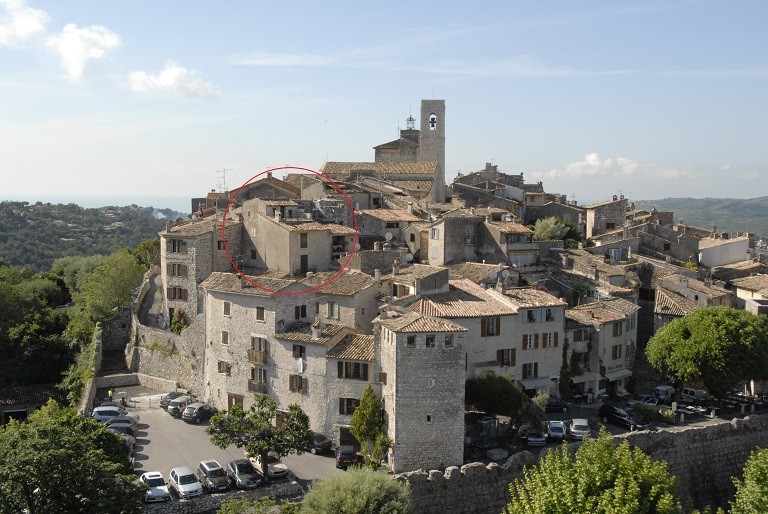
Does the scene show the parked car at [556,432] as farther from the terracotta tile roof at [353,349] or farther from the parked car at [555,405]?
the terracotta tile roof at [353,349]

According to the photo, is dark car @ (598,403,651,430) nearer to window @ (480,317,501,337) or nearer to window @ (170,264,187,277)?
window @ (480,317,501,337)

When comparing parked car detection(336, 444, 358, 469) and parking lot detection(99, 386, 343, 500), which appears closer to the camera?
parking lot detection(99, 386, 343, 500)

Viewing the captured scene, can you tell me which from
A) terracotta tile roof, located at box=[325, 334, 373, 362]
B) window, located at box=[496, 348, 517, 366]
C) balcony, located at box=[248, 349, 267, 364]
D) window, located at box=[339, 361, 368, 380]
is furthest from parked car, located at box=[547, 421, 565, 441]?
balcony, located at box=[248, 349, 267, 364]

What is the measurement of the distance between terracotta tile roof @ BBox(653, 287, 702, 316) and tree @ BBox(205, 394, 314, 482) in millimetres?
30319

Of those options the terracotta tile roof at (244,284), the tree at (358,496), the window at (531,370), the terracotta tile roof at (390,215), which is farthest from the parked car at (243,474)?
the terracotta tile roof at (390,215)

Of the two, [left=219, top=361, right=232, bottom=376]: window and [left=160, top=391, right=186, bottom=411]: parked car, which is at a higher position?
[left=219, top=361, right=232, bottom=376]: window

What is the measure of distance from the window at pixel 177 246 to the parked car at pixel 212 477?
759 inches

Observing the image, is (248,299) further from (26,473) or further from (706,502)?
(706,502)

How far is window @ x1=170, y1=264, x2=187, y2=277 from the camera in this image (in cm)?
4969

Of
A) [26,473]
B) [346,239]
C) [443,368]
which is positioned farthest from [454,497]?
[346,239]

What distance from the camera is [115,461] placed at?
1193 inches

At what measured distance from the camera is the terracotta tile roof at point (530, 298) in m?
42.8

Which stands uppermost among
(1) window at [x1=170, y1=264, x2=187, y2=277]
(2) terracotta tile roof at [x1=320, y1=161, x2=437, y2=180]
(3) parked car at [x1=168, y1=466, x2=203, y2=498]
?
(2) terracotta tile roof at [x1=320, y1=161, x2=437, y2=180]

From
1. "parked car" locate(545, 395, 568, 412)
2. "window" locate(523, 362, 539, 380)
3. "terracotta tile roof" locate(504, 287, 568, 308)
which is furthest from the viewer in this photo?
"window" locate(523, 362, 539, 380)
